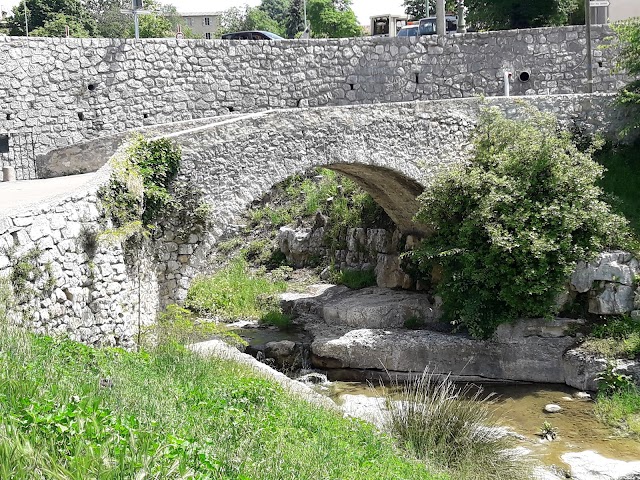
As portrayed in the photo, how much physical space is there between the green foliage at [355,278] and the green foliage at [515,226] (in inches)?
153

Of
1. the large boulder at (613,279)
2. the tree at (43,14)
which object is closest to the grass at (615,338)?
the large boulder at (613,279)

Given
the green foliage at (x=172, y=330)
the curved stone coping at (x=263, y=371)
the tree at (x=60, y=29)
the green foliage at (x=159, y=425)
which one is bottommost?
the curved stone coping at (x=263, y=371)

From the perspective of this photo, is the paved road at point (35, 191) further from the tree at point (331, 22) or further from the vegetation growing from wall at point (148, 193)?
the tree at point (331, 22)

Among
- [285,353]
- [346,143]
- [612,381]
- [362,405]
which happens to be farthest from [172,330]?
[612,381]

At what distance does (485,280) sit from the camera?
44.1 feet

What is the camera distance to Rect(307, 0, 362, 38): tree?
43.7 m

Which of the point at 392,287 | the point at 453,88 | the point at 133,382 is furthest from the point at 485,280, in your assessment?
the point at 133,382

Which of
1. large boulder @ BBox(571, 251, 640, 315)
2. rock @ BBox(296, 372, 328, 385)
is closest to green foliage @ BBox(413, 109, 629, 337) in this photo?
large boulder @ BBox(571, 251, 640, 315)

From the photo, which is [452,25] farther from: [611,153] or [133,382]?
[133,382]

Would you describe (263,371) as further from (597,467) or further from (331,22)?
(331,22)

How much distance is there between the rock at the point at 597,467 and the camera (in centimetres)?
962

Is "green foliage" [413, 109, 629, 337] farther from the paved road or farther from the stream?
the paved road

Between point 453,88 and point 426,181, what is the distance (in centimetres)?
388

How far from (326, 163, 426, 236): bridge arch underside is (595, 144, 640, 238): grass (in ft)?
11.8
